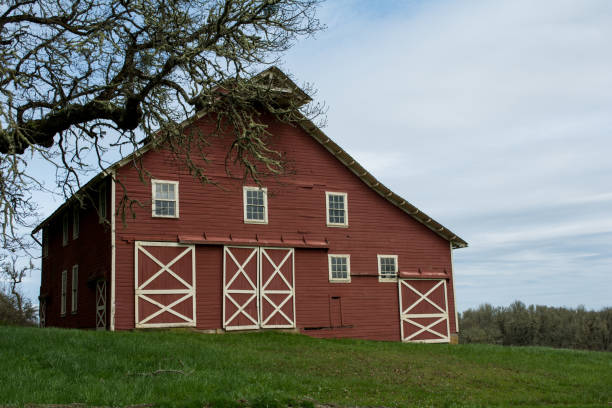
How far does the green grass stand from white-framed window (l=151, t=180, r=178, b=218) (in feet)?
14.0

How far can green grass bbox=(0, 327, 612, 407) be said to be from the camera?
11.3 m

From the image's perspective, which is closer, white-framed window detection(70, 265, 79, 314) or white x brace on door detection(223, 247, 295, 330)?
white x brace on door detection(223, 247, 295, 330)

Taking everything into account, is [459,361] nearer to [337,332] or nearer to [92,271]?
[337,332]

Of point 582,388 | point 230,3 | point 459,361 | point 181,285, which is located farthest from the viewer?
point 181,285

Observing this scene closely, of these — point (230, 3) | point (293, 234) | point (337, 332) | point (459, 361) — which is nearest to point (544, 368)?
point (459, 361)

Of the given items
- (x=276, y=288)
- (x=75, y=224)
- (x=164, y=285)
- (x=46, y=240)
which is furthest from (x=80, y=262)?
(x=46, y=240)

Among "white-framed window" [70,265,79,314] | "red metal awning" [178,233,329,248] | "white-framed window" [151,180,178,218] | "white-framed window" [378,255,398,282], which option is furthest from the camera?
"white-framed window" [378,255,398,282]

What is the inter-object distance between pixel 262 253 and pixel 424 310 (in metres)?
7.83

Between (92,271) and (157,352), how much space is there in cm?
946

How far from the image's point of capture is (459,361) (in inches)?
820

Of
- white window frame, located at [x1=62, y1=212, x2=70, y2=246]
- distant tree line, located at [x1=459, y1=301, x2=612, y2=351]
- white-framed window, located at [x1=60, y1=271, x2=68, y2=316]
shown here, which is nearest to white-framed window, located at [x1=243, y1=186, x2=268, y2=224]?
white window frame, located at [x1=62, y1=212, x2=70, y2=246]

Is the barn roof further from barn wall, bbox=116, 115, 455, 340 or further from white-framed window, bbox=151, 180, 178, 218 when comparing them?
white-framed window, bbox=151, 180, 178, 218

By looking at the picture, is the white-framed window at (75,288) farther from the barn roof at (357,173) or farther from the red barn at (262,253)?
the barn roof at (357,173)

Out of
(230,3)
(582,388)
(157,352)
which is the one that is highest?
(230,3)
